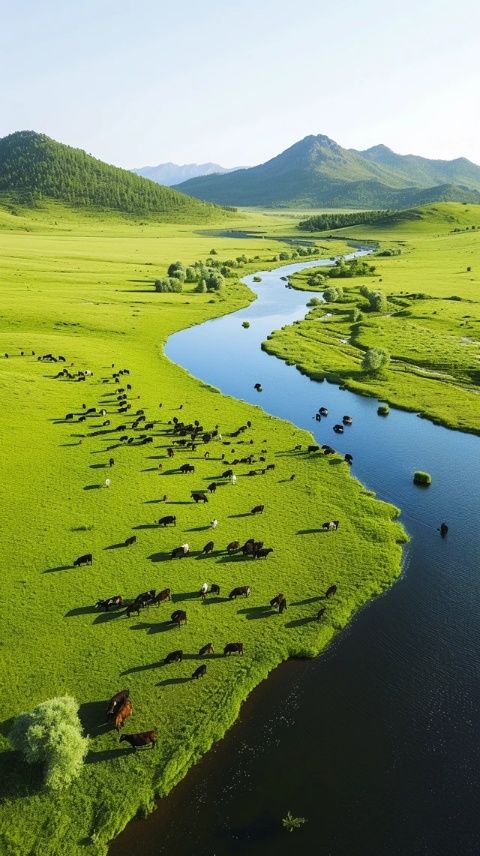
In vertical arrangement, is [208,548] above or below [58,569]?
above

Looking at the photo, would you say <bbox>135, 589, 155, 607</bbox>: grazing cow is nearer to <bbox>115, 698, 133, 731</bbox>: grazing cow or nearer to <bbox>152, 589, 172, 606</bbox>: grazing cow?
<bbox>152, 589, 172, 606</bbox>: grazing cow

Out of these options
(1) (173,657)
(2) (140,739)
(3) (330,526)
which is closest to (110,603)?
(1) (173,657)

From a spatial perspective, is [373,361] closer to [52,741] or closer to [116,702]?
[116,702]

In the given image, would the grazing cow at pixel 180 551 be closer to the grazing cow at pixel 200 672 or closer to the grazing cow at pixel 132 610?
the grazing cow at pixel 132 610

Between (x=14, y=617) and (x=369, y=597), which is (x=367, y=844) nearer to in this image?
(x=369, y=597)

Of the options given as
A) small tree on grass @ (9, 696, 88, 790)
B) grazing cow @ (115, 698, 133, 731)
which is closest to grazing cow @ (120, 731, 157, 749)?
grazing cow @ (115, 698, 133, 731)

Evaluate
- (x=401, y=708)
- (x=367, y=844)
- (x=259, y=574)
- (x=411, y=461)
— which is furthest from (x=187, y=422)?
(x=367, y=844)
